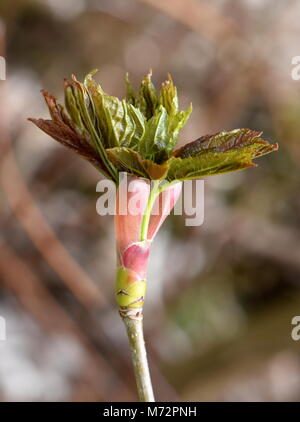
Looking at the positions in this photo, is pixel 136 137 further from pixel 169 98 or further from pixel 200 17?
pixel 200 17

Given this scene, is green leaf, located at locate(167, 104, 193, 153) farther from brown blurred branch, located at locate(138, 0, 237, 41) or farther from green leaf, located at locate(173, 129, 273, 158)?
brown blurred branch, located at locate(138, 0, 237, 41)

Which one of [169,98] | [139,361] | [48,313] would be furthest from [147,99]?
[48,313]

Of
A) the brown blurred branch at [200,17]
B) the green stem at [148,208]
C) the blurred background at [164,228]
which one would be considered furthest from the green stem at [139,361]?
the brown blurred branch at [200,17]

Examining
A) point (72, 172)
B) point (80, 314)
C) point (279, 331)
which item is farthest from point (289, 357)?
point (72, 172)

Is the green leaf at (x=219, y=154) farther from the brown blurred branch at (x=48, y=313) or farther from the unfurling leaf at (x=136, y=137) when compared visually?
the brown blurred branch at (x=48, y=313)

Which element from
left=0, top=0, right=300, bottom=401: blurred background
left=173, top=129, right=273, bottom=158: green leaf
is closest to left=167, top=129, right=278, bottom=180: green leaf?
left=173, top=129, right=273, bottom=158: green leaf
